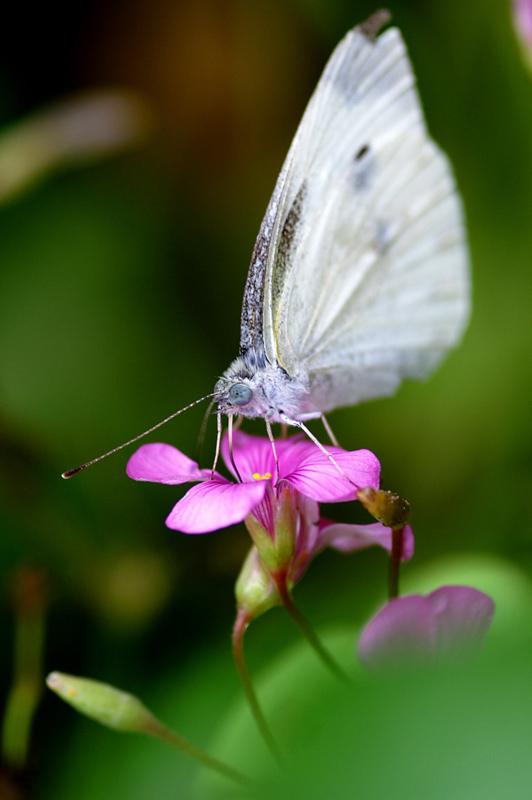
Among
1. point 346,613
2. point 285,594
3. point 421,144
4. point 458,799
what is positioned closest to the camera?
point 458,799

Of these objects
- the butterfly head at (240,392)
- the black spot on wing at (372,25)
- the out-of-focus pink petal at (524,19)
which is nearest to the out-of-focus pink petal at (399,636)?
the butterfly head at (240,392)

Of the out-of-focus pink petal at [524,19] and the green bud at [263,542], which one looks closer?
the green bud at [263,542]

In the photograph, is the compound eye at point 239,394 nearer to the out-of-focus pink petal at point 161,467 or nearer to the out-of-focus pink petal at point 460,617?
the out-of-focus pink petal at point 161,467

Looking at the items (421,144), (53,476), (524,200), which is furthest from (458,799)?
(524,200)

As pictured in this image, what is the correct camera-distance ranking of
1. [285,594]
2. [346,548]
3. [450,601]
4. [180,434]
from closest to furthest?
[450,601], [285,594], [346,548], [180,434]

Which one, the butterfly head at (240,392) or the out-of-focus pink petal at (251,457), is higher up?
the butterfly head at (240,392)

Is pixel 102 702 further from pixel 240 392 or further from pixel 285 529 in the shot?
pixel 240 392

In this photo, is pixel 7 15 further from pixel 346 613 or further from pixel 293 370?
pixel 346 613
